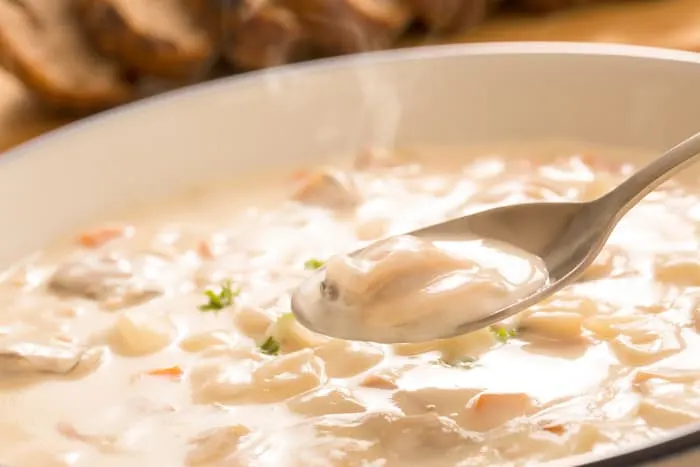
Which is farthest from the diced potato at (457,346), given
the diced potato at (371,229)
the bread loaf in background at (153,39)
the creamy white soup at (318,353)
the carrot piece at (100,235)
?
the bread loaf in background at (153,39)

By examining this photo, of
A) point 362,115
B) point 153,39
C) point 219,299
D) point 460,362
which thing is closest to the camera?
point 460,362

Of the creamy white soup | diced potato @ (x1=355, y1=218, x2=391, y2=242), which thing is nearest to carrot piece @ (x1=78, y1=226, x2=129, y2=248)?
the creamy white soup

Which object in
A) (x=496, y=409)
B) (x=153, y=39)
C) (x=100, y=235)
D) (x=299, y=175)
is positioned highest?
(x=153, y=39)

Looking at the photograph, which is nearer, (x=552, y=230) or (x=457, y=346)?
(x=457, y=346)

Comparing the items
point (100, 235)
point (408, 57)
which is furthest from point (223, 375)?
point (408, 57)

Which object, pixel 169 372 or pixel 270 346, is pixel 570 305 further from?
pixel 169 372

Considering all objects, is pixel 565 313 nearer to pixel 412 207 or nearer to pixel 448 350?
→ pixel 448 350

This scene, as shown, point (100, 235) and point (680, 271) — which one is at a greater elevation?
point (100, 235)
